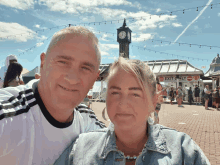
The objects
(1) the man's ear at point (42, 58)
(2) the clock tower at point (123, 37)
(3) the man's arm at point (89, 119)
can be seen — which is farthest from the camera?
(2) the clock tower at point (123, 37)

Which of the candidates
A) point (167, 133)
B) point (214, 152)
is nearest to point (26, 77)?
point (214, 152)

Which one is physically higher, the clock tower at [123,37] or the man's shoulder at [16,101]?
the clock tower at [123,37]

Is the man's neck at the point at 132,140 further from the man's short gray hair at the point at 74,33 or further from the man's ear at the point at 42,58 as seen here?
the man's ear at the point at 42,58

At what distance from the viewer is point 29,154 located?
4.02 ft

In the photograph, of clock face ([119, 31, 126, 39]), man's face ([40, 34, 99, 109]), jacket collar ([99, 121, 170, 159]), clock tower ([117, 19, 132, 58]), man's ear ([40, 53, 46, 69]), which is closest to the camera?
jacket collar ([99, 121, 170, 159])

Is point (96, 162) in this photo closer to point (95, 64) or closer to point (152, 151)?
point (152, 151)

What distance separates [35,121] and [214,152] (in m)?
4.49

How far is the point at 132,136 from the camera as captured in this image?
1.31 metres

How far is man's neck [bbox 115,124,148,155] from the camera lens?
1.30m

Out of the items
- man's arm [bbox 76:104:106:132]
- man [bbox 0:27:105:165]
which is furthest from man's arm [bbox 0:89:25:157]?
man's arm [bbox 76:104:106:132]

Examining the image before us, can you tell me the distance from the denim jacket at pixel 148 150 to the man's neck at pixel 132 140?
2.2 inches

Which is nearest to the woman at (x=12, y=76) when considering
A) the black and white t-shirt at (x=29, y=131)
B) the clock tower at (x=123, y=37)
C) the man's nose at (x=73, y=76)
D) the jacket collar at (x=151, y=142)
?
the black and white t-shirt at (x=29, y=131)

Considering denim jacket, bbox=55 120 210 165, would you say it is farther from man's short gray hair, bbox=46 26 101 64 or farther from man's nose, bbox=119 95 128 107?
man's short gray hair, bbox=46 26 101 64

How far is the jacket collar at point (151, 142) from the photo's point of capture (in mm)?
1251
